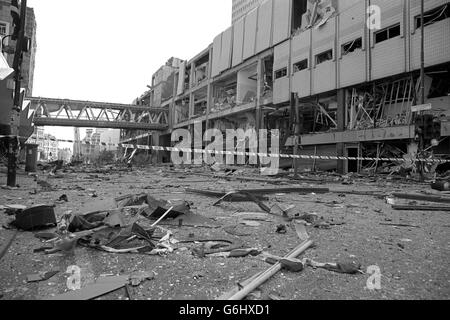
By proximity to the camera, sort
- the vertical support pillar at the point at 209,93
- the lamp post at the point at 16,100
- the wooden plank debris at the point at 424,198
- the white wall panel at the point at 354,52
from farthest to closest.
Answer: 1. the vertical support pillar at the point at 209,93
2. the white wall panel at the point at 354,52
3. the lamp post at the point at 16,100
4. the wooden plank debris at the point at 424,198

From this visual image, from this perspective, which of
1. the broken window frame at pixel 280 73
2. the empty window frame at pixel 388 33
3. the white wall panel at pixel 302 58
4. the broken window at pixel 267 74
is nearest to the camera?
the empty window frame at pixel 388 33

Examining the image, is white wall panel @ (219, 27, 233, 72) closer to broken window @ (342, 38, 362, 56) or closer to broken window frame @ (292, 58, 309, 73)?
broken window frame @ (292, 58, 309, 73)

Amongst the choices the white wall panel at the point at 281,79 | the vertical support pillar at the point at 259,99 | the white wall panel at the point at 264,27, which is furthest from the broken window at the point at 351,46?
the vertical support pillar at the point at 259,99

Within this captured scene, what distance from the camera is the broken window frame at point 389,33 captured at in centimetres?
1838

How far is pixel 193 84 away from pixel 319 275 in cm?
4277

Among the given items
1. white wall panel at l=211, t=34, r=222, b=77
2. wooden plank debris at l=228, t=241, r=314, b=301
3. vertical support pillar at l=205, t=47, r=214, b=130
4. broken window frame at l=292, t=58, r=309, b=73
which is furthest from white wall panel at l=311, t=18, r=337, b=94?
wooden plank debris at l=228, t=241, r=314, b=301

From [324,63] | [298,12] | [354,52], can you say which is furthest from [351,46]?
[298,12]

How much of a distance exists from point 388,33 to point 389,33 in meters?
0.15

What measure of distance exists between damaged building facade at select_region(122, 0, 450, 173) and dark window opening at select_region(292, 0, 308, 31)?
82 mm

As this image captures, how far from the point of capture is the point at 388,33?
1892cm

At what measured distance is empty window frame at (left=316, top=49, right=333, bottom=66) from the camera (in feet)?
75.0

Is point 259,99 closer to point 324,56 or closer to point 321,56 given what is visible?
point 321,56

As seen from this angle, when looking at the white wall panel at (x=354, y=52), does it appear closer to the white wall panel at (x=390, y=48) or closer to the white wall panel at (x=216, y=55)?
the white wall panel at (x=390, y=48)
